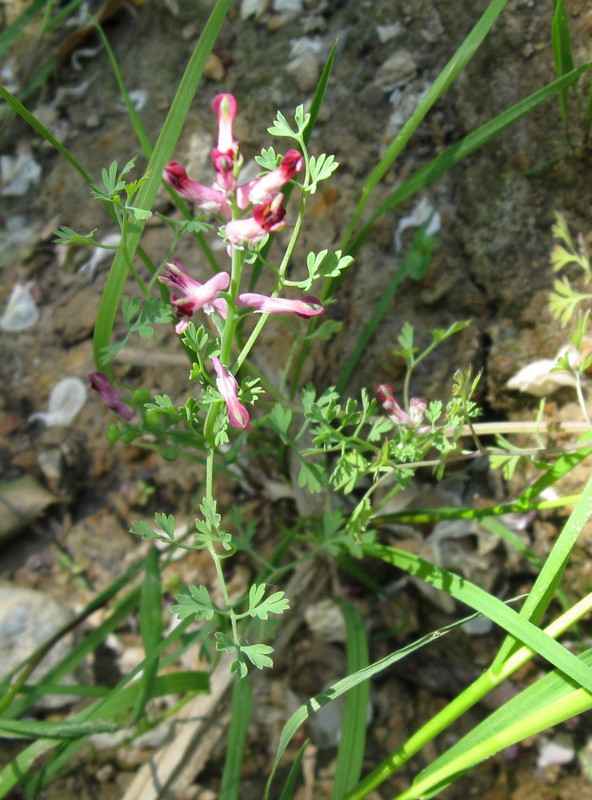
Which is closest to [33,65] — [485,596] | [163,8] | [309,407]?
[163,8]

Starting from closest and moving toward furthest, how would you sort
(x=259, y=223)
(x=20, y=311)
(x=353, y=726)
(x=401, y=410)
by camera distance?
(x=259, y=223)
(x=401, y=410)
(x=353, y=726)
(x=20, y=311)

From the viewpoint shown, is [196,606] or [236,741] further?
[236,741]

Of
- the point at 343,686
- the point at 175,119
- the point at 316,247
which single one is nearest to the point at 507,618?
the point at 343,686

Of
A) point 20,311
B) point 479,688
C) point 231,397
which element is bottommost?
point 20,311

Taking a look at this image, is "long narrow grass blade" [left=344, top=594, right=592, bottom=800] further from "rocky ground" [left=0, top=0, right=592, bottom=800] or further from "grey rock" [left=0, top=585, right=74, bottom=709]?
"grey rock" [left=0, top=585, right=74, bottom=709]

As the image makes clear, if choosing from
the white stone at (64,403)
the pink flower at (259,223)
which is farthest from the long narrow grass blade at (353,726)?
the white stone at (64,403)

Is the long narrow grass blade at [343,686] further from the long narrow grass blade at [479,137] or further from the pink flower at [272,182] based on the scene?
the long narrow grass blade at [479,137]

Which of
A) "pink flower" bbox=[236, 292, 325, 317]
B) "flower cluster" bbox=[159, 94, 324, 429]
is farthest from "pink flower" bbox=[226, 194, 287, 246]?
"pink flower" bbox=[236, 292, 325, 317]

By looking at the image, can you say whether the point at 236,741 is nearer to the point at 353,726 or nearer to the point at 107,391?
the point at 353,726
